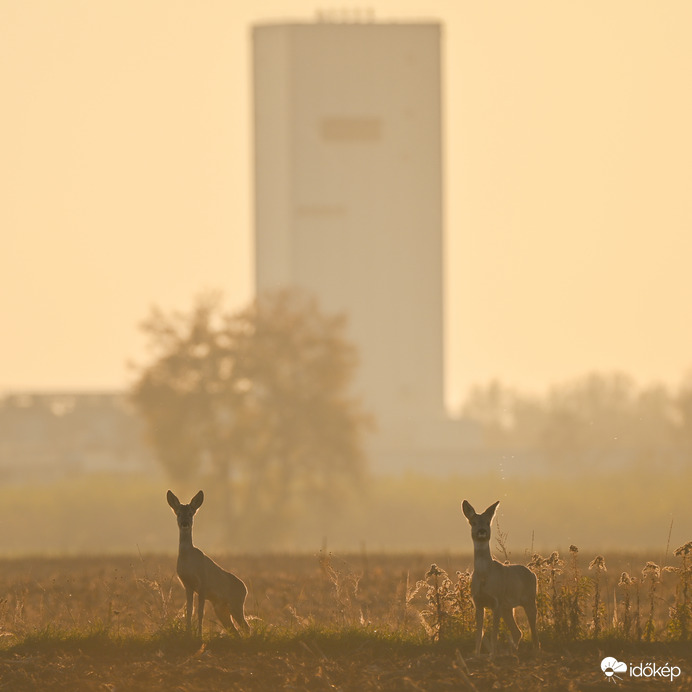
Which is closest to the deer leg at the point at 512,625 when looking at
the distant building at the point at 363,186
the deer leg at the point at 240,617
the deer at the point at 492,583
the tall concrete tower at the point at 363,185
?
the deer at the point at 492,583

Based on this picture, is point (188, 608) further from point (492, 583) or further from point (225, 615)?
point (492, 583)

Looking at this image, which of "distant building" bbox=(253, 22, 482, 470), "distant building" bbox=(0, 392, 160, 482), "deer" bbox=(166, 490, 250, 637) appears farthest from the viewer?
"distant building" bbox=(253, 22, 482, 470)

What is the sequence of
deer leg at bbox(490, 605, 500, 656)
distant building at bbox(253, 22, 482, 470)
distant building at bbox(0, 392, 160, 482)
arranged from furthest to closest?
distant building at bbox(253, 22, 482, 470) < distant building at bbox(0, 392, 160, 482) < deer leg at bbox(490, 605, 500, 656)

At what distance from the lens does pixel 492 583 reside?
18.1 metres

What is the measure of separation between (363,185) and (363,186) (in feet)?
0.26

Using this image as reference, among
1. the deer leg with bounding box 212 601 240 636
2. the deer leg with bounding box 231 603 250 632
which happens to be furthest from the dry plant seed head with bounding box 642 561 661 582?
the deer leg with bounding box 212 601 240 636

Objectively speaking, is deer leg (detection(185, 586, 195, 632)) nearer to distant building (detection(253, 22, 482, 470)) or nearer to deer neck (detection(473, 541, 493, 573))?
deer neck (detection(473, 541, 493, 573))

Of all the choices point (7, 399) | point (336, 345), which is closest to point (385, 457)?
point (7, 399)

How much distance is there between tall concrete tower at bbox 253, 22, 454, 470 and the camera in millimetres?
137625

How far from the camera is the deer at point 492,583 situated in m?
17.9

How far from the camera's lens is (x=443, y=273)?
144250 millimetres

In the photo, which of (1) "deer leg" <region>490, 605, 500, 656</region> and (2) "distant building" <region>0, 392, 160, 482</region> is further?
(2) "distant building" <region>0, 392, 160, 482</region>

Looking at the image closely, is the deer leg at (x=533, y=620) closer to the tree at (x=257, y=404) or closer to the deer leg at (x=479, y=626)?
the deer leg at (x=479, y=626)

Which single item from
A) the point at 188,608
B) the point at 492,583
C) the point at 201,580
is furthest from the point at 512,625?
the point at 188,608
